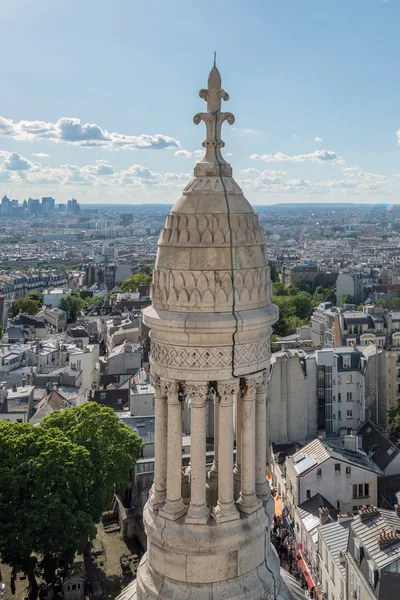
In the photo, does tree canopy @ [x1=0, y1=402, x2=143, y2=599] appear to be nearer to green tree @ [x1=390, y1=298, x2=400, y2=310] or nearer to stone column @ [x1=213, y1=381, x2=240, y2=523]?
stone column @ [x1=213, y1=381, x2=240, y2=523]

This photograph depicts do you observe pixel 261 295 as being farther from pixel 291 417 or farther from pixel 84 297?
pixel 84 297

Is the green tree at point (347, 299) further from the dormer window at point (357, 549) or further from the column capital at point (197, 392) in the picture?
the column capital at point (197, 392)

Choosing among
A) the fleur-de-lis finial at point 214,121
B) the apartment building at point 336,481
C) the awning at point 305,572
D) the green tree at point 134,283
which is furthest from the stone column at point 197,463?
the green tree at point 134,283

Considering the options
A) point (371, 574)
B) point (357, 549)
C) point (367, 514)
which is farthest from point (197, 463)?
point (367, 514)

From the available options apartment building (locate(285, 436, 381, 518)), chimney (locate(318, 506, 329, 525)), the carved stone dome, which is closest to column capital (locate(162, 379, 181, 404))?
the carved stone dome

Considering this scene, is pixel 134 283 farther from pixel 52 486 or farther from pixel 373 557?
pixel 373 557

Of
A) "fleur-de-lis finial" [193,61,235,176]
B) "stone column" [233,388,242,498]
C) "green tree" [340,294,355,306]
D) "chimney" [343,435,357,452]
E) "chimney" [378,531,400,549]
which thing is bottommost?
"chimney" [343,435,357,452]

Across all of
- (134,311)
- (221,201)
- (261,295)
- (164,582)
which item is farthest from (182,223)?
(134,311)
